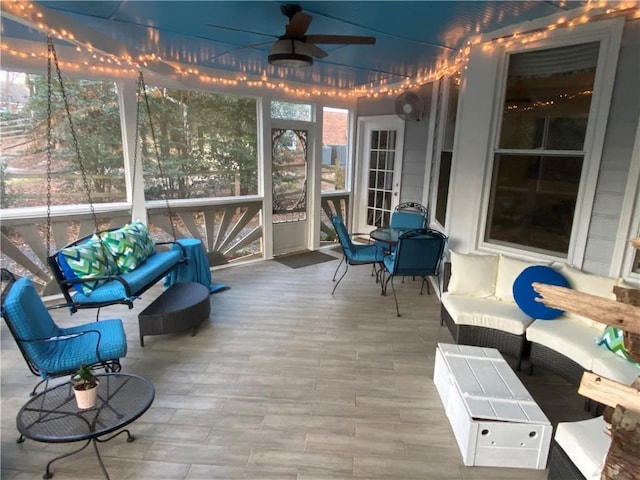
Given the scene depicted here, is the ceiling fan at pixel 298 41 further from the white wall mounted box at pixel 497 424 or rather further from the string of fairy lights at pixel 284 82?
the white wall mounted box at pixel 497 424

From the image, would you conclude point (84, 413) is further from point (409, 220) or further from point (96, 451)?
point (409, 220)

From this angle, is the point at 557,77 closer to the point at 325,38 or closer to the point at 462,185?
the point at 462,185

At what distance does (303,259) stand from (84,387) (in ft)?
14.3

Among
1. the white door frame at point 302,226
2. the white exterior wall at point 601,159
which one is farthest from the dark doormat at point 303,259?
the white exterior wall at point 601,159

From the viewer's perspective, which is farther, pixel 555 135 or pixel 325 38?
pixel 555 135

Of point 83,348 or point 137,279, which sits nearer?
point 83,348

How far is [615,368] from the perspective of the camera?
2.48 metres

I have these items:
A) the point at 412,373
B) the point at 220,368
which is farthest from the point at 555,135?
the point at 220,368

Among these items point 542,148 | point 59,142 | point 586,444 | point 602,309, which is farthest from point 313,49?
point 586,444

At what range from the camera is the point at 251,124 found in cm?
572

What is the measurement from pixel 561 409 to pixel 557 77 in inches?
108

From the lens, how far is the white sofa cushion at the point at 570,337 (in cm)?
266

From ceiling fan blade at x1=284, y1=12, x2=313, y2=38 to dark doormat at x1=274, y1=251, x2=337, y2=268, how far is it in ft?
11.3

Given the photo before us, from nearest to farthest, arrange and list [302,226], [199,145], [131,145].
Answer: [131,145] < [199,145] < [302,226]
